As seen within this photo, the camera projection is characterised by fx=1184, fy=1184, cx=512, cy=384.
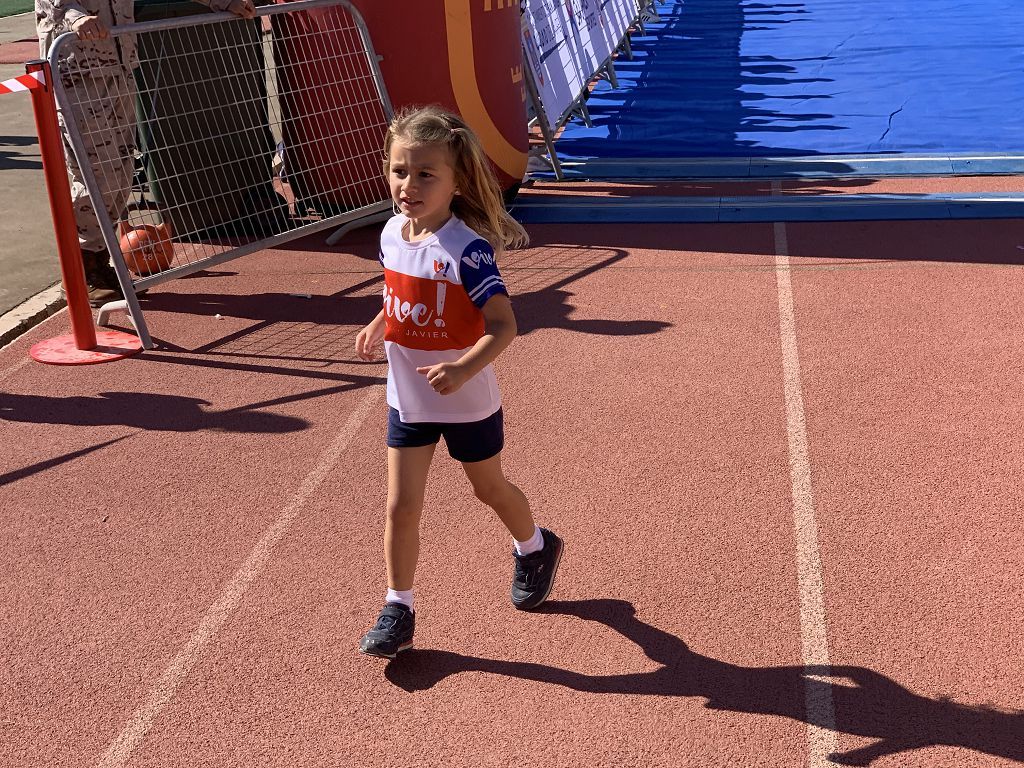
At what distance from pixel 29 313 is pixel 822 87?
1040 cm

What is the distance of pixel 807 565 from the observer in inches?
173

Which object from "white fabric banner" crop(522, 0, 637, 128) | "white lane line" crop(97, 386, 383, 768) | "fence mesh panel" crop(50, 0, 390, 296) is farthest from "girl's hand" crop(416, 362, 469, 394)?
"white fabric banner" crop(522, 0, 637, 128)

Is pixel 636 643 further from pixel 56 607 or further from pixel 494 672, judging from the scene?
pixel 56 607

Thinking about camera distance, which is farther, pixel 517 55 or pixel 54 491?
pixel 517 55

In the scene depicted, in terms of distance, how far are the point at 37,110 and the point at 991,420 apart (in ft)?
17.4

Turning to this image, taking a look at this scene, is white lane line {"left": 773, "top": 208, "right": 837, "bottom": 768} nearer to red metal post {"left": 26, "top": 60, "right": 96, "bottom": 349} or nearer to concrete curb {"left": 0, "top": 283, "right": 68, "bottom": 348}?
red metal post {"left": 26, "top": 60, "right": 96, "bottom": 349}

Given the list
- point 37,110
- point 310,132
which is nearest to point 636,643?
point 37,110

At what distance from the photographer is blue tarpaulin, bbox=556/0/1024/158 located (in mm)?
11781

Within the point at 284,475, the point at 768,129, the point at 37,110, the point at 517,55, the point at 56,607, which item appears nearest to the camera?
the point at 56,607

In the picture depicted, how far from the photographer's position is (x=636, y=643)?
400 centimetres

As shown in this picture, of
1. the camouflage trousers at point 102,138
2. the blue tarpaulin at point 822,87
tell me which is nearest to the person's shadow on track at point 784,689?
the camouflage trousers at point 102,138

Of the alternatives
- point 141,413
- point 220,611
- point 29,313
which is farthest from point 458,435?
point 29,313

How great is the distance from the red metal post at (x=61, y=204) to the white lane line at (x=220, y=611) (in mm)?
2057

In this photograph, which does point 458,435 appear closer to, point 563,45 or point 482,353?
point 482,353
